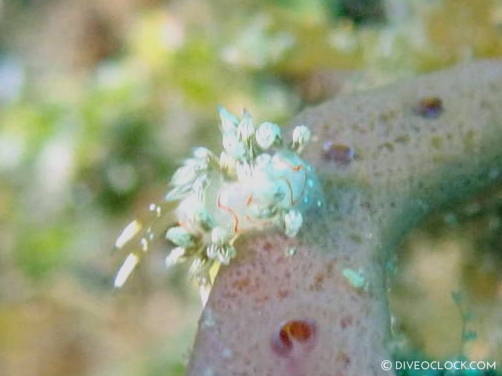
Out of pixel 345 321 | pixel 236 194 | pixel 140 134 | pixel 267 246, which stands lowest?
pixel 140 134

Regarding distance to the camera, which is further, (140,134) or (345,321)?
(140,134)

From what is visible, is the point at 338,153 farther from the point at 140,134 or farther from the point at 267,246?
the point at 140,134

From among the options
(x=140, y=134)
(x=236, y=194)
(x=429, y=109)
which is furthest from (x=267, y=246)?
(x=140, y=134)

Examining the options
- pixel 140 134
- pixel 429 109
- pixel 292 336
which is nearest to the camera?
pixel 292 336

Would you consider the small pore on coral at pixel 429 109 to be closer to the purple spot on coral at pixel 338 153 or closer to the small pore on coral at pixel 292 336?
the purple spot on coral at pixel 338 153

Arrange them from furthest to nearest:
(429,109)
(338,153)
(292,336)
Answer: (429,109), (338,153), (292,336)

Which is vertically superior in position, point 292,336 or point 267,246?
point 267,246

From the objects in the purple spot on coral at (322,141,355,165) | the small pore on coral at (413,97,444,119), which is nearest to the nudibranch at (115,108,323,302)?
the purple spot on coral at (322,141,355,165)

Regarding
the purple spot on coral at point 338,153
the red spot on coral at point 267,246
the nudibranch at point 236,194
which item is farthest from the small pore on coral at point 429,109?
the red spot on coral at point 267,246

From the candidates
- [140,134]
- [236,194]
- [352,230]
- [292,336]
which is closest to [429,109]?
[352,230]

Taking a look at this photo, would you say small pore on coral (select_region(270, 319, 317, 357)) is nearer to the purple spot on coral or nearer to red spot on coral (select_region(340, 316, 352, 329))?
red spot on coral (select_region(340, 316, 352, 329))
